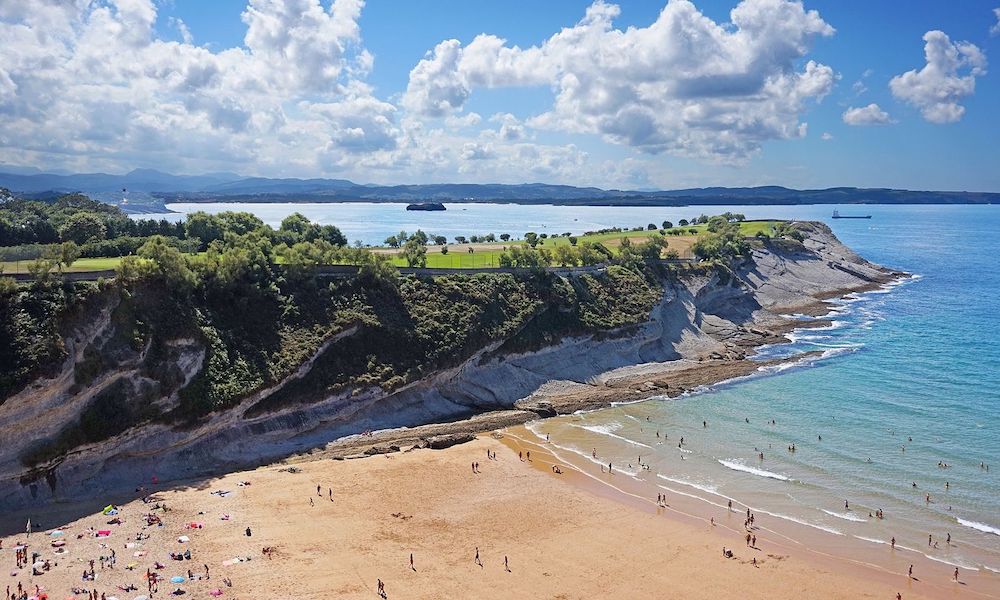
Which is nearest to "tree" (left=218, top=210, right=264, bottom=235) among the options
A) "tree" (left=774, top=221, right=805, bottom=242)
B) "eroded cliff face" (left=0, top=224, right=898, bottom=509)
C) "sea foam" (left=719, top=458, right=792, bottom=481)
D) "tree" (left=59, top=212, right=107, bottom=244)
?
"tree" (left=59, top=212, right=107, bottom=244)

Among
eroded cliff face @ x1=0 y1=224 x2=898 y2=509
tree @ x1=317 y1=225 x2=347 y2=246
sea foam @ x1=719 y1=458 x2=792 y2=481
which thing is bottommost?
sea foam @ x1=719 y1=458 x2=792 y2=481

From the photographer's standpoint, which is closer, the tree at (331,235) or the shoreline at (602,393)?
the shoreline at (602,393)

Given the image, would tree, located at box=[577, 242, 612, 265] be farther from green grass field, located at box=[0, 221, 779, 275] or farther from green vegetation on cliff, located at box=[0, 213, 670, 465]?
green vegetation on cliff, located at box=[0, 213, 670, 465]

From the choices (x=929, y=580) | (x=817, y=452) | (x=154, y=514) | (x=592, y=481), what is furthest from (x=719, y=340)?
(x=154, y=514)

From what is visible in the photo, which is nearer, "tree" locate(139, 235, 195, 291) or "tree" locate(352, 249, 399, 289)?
"tree" locate(139, 235, 195, 291)

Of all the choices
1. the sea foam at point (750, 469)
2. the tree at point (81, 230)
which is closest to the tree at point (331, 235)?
the tree at point (81, 230)

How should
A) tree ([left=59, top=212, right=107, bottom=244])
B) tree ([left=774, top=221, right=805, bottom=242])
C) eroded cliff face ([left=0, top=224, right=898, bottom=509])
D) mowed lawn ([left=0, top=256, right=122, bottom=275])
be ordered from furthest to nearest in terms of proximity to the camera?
1. tree ([left=774, top=221, right=805, bottom=242])
2. tree ([left=59, top=212, right=107, bottom=244])
3. mowed lawn ([left=0, top=256, right=122, bottom=275])
4. eroded cliff face ([left=0, top=224, right=898, bottom=509])

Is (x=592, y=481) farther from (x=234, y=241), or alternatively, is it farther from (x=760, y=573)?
(x=234, y=241)

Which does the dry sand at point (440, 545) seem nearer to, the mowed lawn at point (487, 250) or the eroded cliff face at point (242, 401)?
the eroded cliff face at point (242, 401)
